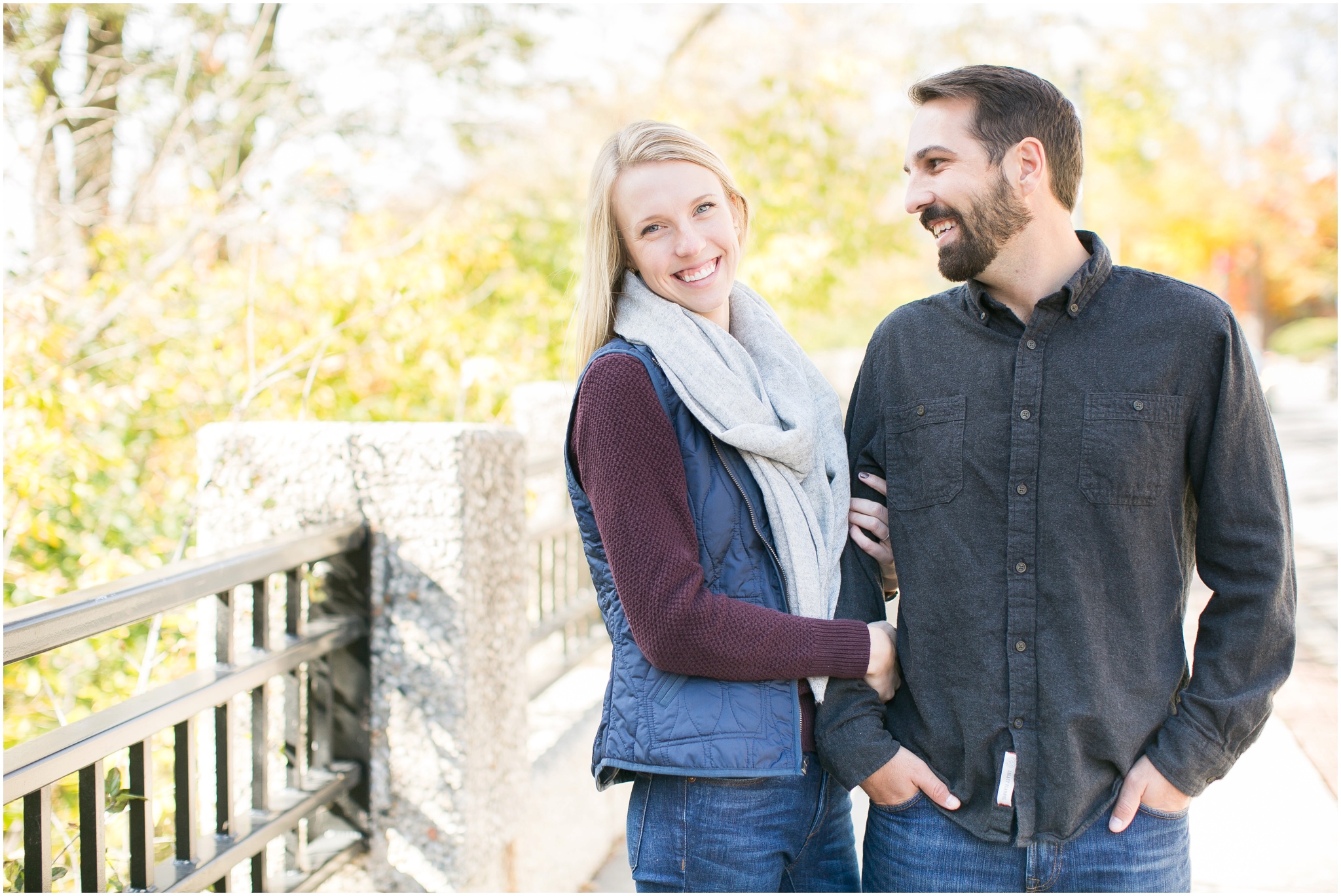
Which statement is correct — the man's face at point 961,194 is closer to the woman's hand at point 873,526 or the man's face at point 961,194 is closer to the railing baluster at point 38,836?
the woman's hand at point 873,526

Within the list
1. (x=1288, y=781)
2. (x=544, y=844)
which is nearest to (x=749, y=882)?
(x=544, y=844)

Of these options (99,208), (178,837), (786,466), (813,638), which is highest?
(99,208)

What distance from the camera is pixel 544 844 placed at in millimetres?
3334

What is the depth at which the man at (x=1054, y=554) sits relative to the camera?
178 cm

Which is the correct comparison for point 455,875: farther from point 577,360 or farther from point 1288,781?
point 1288,781

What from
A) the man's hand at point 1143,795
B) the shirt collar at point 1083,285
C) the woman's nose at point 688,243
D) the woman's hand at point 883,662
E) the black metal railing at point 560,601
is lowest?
the black metal railing at point 560,601

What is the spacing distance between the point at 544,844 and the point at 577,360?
6.70 ft

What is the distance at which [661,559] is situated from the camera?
164 centimetres

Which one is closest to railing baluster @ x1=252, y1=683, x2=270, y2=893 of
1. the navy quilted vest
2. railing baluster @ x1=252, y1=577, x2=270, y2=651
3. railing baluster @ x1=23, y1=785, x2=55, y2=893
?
railing baluster @ x1=252, y1=577, x2=270, y2=651

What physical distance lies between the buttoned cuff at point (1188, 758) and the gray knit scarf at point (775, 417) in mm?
623

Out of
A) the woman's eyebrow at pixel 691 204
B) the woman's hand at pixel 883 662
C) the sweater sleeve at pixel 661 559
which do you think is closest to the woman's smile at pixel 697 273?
the woman's eyebrow at pixel 691 204

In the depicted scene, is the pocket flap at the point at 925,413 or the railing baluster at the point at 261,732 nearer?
the pocket flap at the point at 925,413

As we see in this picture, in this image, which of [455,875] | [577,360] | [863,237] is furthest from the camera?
[863,237]

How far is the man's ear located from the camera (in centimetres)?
189
